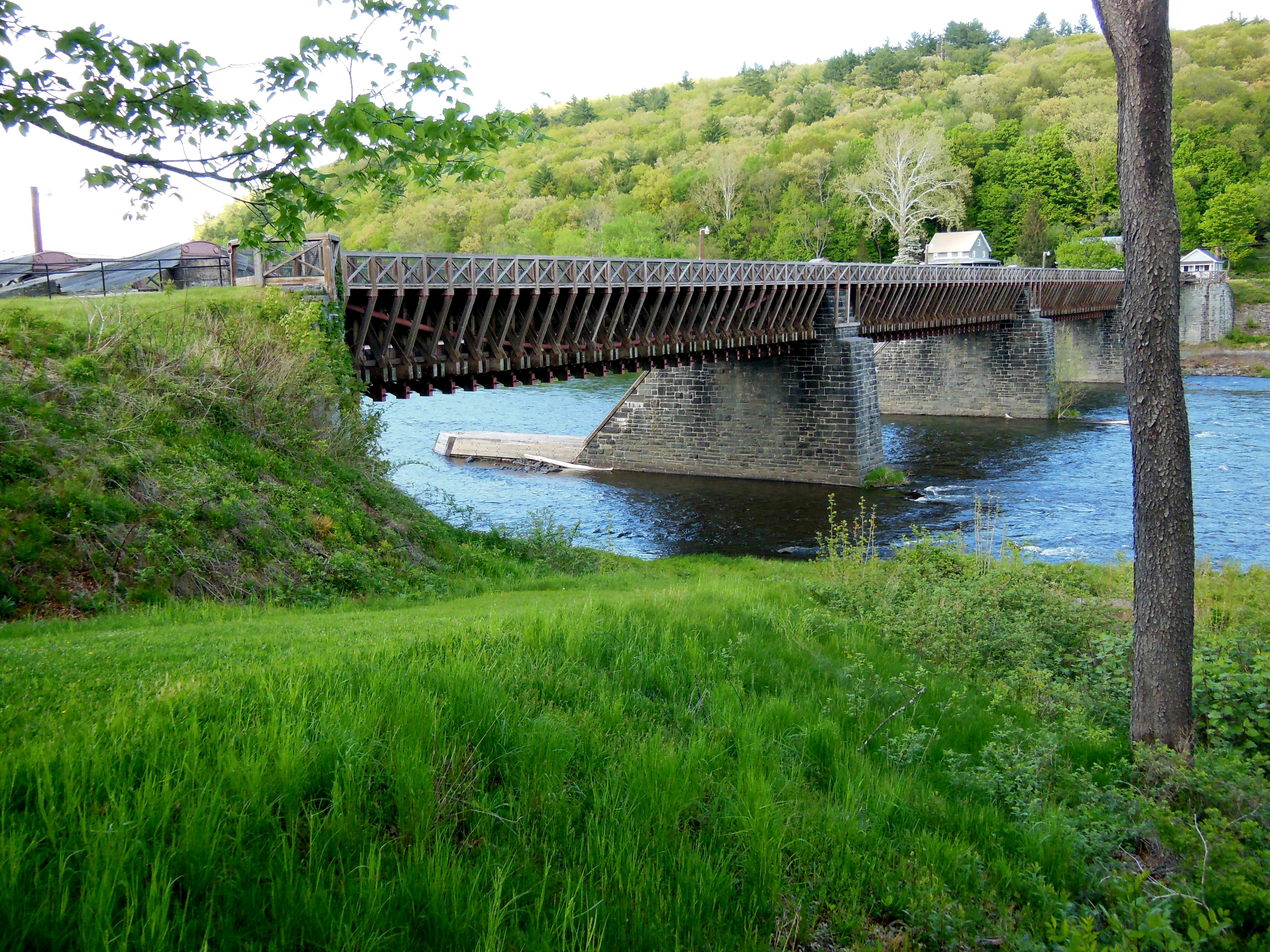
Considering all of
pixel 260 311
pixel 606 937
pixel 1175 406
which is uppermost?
pixel 260 311

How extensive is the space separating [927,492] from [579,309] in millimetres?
14409

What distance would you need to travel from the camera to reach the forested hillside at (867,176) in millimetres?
84562

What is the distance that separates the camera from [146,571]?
941cm

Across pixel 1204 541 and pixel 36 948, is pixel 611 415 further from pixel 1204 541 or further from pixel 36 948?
pixel 36 948

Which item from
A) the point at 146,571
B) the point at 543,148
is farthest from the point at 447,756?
the point at 543,148

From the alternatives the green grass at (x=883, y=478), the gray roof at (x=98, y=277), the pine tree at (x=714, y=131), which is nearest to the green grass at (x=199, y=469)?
the gray roof at (x=98, y=277)

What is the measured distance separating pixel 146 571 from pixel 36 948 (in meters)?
7.63

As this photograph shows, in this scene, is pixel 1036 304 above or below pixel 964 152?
below

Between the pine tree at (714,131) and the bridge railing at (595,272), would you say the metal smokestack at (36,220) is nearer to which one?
the bridge railing at (595,272)

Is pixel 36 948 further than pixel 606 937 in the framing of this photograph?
No

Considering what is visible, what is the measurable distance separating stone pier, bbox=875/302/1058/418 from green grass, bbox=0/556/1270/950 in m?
45.3

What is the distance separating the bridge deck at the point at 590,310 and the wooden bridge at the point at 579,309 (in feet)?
0.16

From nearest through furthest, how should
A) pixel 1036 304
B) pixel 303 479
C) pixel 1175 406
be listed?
pixel 1175 406, pixel 303 479, pixel 1036 304

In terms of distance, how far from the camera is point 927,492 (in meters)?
30.8
